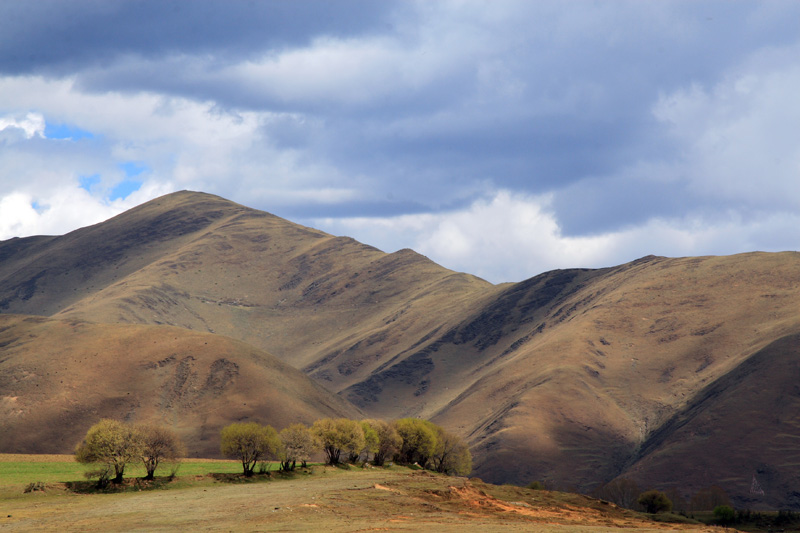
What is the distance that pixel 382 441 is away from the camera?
93062mm

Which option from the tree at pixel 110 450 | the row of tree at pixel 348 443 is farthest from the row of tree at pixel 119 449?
the row of tree at pixel 348 443

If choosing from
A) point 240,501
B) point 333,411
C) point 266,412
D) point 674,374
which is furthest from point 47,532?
point 674,374

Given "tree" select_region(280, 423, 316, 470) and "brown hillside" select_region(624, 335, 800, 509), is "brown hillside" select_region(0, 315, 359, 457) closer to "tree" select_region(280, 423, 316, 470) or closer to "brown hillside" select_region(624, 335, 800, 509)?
"tree" select_region(280, 423, 316, 470)

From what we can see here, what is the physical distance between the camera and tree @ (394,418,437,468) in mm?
98250

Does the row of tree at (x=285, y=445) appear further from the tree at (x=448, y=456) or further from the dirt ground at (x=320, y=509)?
the dirt ground at (x=320, y=509)

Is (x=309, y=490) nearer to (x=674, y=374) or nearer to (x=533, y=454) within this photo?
(x=533, y=454)

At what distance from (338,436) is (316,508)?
38.1 metres

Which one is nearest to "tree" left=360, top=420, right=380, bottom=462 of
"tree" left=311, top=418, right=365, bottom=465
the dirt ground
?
"tree" left=311, top=418, right=365, bottom=465

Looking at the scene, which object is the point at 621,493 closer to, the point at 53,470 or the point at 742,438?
the point at 742,438

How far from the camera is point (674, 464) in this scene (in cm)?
14812

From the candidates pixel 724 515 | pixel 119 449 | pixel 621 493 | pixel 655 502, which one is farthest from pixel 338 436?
pixel 621 493

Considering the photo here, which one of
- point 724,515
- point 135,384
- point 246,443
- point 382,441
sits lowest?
point 724,515

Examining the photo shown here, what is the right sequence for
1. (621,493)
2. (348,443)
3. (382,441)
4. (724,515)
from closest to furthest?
(348,443)
(382,441)
(724,515)
(621,493)

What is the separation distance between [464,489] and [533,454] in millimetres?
110546
